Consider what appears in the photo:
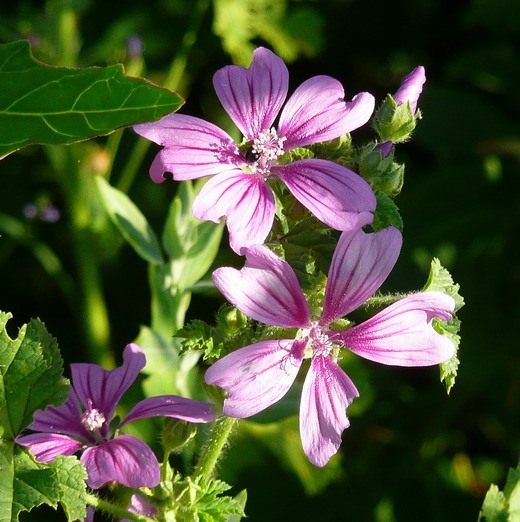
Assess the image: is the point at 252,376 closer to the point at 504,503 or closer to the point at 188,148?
the point at 188,148

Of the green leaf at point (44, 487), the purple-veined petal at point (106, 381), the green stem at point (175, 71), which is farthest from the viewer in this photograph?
the green stem at point (175, 71)

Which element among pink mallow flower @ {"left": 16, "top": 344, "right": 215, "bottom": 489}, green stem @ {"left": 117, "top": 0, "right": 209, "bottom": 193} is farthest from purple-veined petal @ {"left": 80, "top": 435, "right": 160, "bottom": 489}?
green stem @ {"left": 117, "top": 0, "right": 209, "bottom": 193}

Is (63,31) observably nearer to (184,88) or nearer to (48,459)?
(184,88)

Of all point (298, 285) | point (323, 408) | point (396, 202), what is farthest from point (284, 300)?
point (396, 202)

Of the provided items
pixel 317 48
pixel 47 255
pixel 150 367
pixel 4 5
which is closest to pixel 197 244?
pixel 150 367

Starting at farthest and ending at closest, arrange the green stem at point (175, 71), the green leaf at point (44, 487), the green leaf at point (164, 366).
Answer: the green stem at point (175, 71) < the green leaf at point (164, 366) < the green leaf at point (44, 487)

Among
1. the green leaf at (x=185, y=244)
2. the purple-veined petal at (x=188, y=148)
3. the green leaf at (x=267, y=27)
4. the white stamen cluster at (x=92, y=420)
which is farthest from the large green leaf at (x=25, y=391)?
the green leaf at (x=267, y=27)

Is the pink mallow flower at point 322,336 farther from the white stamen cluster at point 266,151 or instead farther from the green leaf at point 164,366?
the green leaf at point 164,366
